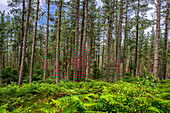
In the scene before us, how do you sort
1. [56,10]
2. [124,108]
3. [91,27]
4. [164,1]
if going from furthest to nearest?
1. [91,27]
2. [164,1]
3. [56,10]
4. [124,108]

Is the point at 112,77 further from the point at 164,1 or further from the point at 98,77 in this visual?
the point at 164,1

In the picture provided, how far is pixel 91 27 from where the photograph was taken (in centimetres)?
1614

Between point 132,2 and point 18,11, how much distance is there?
16028 millimetres

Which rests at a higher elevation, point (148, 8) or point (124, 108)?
point (148, 8)

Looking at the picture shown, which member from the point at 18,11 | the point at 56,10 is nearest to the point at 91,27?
the point at 56,10

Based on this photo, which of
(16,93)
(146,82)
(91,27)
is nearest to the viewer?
(146,82)

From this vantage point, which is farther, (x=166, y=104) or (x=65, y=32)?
(x=65, y=32)

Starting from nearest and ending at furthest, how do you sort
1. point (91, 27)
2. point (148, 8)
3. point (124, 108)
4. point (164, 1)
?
1. point (124, 108)
2. point (164, 1)
3. point (148, 8)
4. point (91, 27)

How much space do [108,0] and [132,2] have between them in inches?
170

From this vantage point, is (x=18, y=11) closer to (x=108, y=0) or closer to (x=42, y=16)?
(x=42, y=16)

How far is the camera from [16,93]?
5816 millimetres

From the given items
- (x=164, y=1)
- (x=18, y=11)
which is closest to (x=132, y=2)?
(x=164, y=1)

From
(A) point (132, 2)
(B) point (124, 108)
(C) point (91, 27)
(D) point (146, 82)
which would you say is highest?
(A) point (132, 2)

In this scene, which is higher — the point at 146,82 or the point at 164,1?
the point at 164,1
